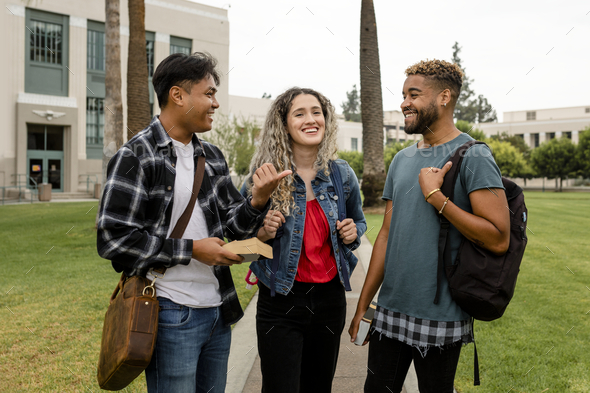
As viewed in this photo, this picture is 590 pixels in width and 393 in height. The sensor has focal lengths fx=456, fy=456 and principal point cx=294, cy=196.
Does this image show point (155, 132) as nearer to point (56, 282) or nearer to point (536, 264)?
point (56, 282)

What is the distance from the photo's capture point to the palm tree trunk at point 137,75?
10.9 meters

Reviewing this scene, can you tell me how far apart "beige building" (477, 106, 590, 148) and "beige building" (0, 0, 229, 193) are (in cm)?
5175

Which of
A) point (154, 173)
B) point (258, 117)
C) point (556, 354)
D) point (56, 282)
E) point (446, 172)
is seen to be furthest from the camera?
point (258, 117)

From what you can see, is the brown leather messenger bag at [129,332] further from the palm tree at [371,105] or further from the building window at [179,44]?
the building window at [179,44]

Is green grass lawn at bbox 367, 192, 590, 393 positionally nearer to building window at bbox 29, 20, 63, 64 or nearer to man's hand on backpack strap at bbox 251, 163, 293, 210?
man's hand on backpack strap at bbox 251, 163, 293, 210

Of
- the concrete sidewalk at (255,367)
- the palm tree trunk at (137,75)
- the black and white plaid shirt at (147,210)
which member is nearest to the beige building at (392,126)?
the palm tree trunk at (137,75)

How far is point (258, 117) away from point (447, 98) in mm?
43673

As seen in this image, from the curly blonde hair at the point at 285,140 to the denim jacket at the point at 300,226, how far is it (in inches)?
2.7

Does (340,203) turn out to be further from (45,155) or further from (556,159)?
(556,159)

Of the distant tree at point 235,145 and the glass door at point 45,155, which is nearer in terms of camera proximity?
the glass door at point 45,155

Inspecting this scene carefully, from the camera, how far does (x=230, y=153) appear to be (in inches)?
1287

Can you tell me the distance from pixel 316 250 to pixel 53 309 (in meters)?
4.72

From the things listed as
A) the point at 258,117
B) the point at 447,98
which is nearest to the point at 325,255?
the point at 447,98

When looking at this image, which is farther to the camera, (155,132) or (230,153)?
(230,153)
